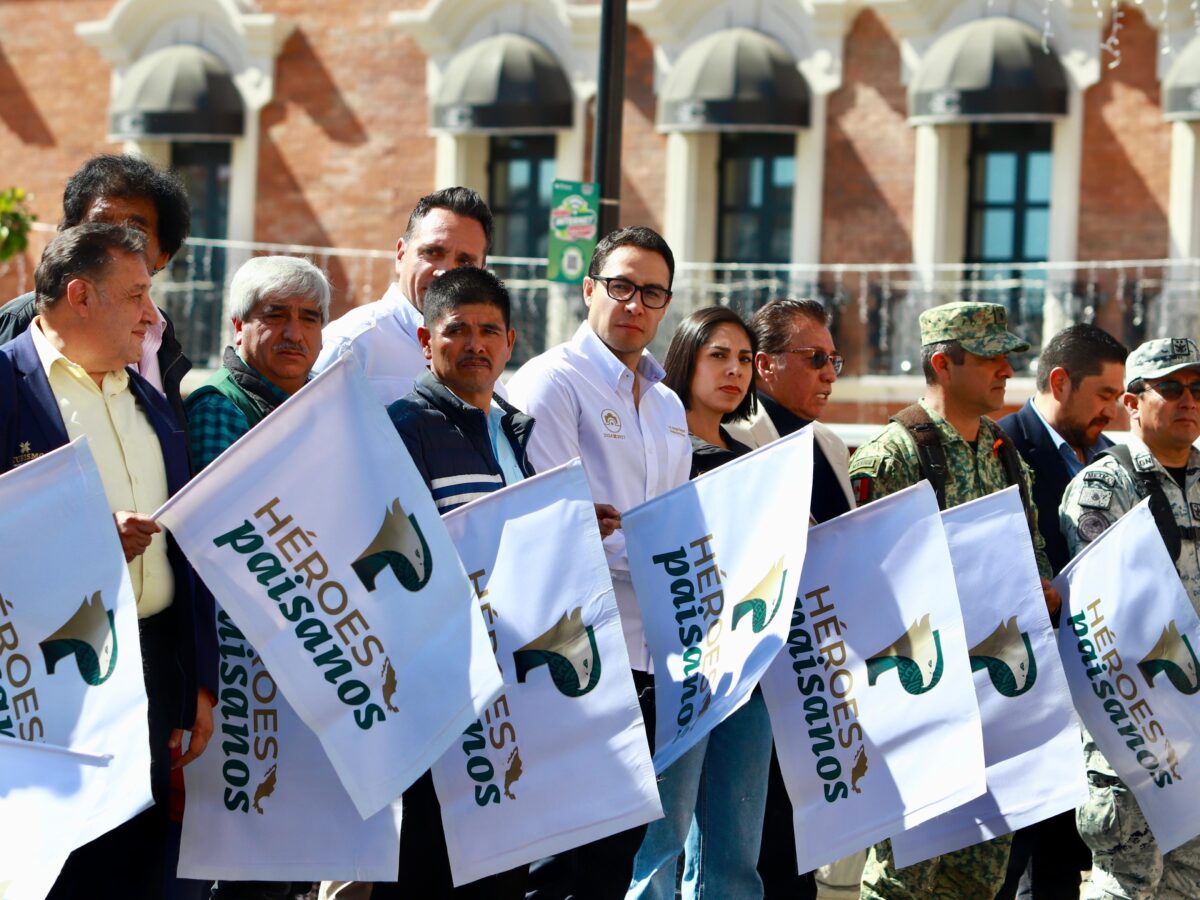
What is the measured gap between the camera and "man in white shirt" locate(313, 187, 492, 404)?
6.40 m

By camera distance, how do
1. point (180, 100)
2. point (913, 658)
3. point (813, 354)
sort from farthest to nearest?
point (180, 100), point (813, 354), point (913, 658)

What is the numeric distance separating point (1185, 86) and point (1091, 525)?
1398cm

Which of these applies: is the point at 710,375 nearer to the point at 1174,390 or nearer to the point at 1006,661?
the point at 1006,661

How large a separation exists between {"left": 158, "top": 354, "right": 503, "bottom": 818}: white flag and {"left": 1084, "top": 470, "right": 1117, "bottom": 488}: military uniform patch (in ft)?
9.04

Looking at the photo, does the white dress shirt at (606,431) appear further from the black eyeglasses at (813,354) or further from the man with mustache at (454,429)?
the black eyeglasses at (813,354)

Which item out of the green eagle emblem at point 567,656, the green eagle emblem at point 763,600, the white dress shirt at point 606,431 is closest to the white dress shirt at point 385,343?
the white dress shirt at point 606,431

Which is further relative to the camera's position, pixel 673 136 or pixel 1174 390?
pixel 673 136

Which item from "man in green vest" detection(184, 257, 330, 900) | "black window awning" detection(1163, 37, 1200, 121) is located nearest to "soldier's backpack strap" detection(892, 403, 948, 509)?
"man in green vest" detection(184, 257, 330, 900)

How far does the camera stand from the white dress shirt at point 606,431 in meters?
6.17

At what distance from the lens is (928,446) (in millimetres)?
6801

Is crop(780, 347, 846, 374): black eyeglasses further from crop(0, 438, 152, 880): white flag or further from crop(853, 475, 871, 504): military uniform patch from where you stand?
crop(0, 438, 152, 880): white flag

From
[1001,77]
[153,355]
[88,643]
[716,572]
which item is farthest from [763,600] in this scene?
[1001,77]

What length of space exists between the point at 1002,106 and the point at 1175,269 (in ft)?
7.63

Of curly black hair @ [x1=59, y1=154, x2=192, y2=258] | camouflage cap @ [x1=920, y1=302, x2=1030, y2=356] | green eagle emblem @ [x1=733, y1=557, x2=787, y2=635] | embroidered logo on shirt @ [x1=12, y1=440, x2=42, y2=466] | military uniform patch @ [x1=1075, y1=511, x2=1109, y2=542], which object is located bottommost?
green eagle emblem @ [x1=733, y1=557, x2=787, y2=635]
